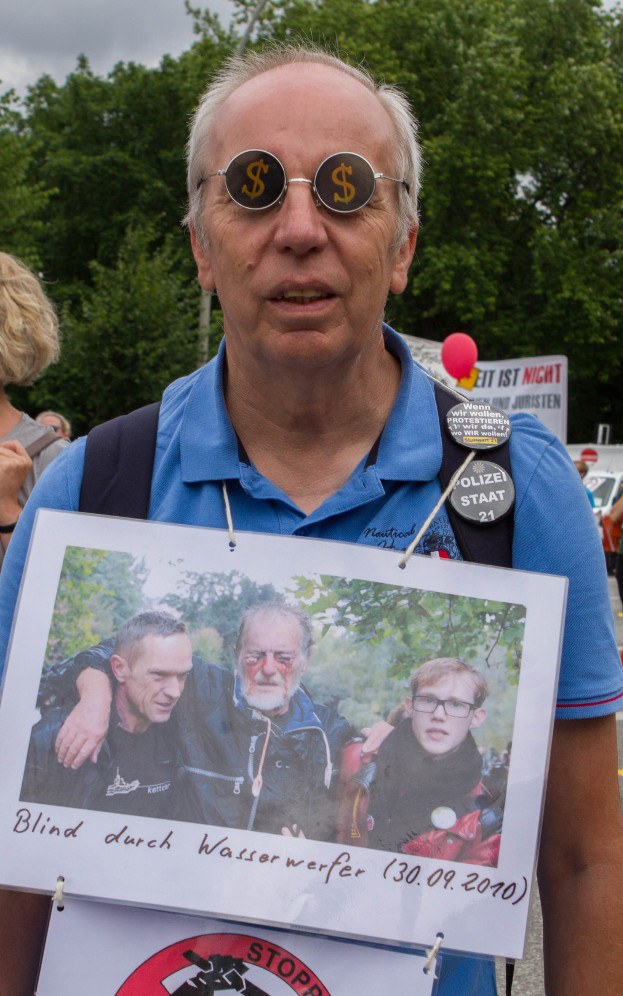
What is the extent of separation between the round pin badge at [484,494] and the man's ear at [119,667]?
426mm

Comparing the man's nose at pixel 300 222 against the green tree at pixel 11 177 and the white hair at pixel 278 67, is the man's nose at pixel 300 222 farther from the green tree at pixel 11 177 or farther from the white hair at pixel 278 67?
the green tree at pixel 11 177

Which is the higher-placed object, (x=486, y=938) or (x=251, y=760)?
(x=251, y=760)

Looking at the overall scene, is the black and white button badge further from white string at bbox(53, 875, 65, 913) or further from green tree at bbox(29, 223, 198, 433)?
green tree at bbox(29, 223, 198, 433)

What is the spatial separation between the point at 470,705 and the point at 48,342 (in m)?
1.92

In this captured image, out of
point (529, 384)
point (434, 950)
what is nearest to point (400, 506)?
point (434, 950)

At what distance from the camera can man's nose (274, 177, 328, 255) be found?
1.41 meters

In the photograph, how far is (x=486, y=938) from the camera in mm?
1276

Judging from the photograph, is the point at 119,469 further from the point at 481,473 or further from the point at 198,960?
the point at 198,960

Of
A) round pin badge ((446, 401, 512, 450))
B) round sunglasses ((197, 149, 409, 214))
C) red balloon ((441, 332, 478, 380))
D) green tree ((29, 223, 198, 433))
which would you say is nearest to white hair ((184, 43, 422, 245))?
round sunglasses ((197, 149, 409, 214))

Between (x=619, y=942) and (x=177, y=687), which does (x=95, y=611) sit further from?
(x=619, y=942)

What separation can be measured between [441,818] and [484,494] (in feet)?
1.26

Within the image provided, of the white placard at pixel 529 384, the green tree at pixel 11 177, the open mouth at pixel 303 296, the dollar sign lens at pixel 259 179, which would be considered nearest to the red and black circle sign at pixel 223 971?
the open mouth at pixel 303 296

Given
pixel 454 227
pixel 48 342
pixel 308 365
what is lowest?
pixel 308 365

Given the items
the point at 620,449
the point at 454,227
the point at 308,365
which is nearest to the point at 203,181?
the point at 308,365
